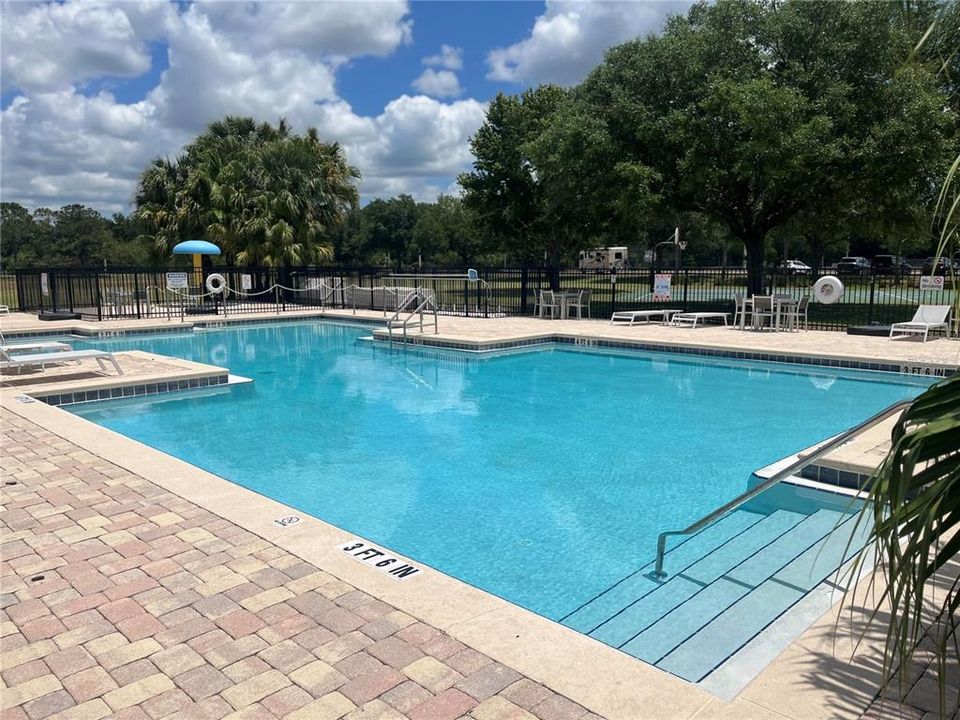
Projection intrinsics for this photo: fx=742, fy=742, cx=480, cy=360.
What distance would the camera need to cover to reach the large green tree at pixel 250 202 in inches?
947

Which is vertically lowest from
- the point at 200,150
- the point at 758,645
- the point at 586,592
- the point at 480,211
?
the point at 586,592

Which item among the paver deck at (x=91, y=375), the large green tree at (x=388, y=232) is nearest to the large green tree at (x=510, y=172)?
the paver deck at (x=91, y=375)

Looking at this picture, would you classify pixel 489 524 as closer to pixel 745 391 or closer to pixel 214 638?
pixel 214 638

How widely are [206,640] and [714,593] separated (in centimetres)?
259

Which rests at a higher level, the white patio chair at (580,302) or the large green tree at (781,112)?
the large green tree at (781,112)

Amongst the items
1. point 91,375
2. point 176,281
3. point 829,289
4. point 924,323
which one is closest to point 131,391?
point 91,375

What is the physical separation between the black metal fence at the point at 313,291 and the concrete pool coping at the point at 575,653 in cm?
1404

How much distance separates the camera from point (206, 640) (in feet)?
10.1

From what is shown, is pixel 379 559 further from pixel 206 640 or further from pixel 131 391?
pixel 131 391

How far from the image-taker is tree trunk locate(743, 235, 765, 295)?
18531 millimetres

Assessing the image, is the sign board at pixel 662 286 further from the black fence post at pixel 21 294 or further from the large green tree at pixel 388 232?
the large green tree at pixel 388 232

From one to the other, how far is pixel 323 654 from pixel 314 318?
18.1m

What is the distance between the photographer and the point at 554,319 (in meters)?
19.0

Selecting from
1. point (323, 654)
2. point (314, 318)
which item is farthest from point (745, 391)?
point (314, 318)
